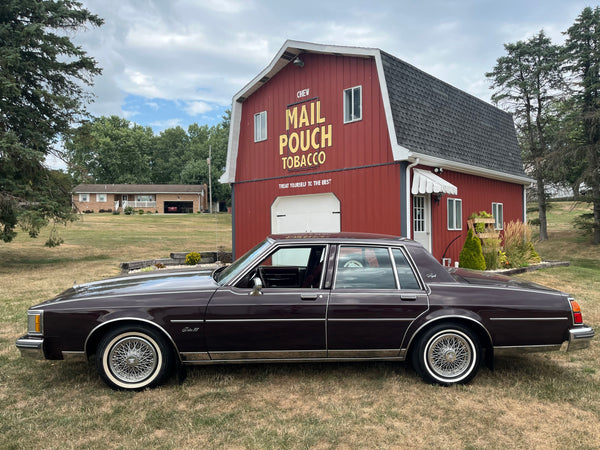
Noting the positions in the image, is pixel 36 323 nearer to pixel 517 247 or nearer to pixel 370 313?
pixel 370 313

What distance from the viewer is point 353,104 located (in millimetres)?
11094

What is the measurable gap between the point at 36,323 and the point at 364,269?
10.1ft

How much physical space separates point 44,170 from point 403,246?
1362 cm

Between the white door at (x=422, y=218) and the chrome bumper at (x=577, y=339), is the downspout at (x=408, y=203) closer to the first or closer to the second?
the white door at (x=422, y=218)

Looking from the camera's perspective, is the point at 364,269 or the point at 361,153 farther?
the point at 361,153

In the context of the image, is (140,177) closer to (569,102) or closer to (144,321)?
(569,102)

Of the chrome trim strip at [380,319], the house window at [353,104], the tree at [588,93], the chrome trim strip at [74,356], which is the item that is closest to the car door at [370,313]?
the chrome trim strip at [380,319]

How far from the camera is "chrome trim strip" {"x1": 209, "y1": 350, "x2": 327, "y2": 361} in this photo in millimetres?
3906

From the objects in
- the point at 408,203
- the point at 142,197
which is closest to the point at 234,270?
the point at 408,203

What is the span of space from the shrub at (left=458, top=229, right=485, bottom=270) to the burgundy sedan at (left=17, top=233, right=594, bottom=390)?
6808 mm

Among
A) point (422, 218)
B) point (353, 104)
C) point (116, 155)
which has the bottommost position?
point (422, 218)

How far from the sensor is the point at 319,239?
169 inches

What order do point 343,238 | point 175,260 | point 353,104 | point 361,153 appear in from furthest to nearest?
point 175,260 < point 353,104 < point 361,153 < point 343,238

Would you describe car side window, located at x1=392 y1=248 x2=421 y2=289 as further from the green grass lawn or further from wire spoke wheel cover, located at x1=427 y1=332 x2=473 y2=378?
the green grass lawn
